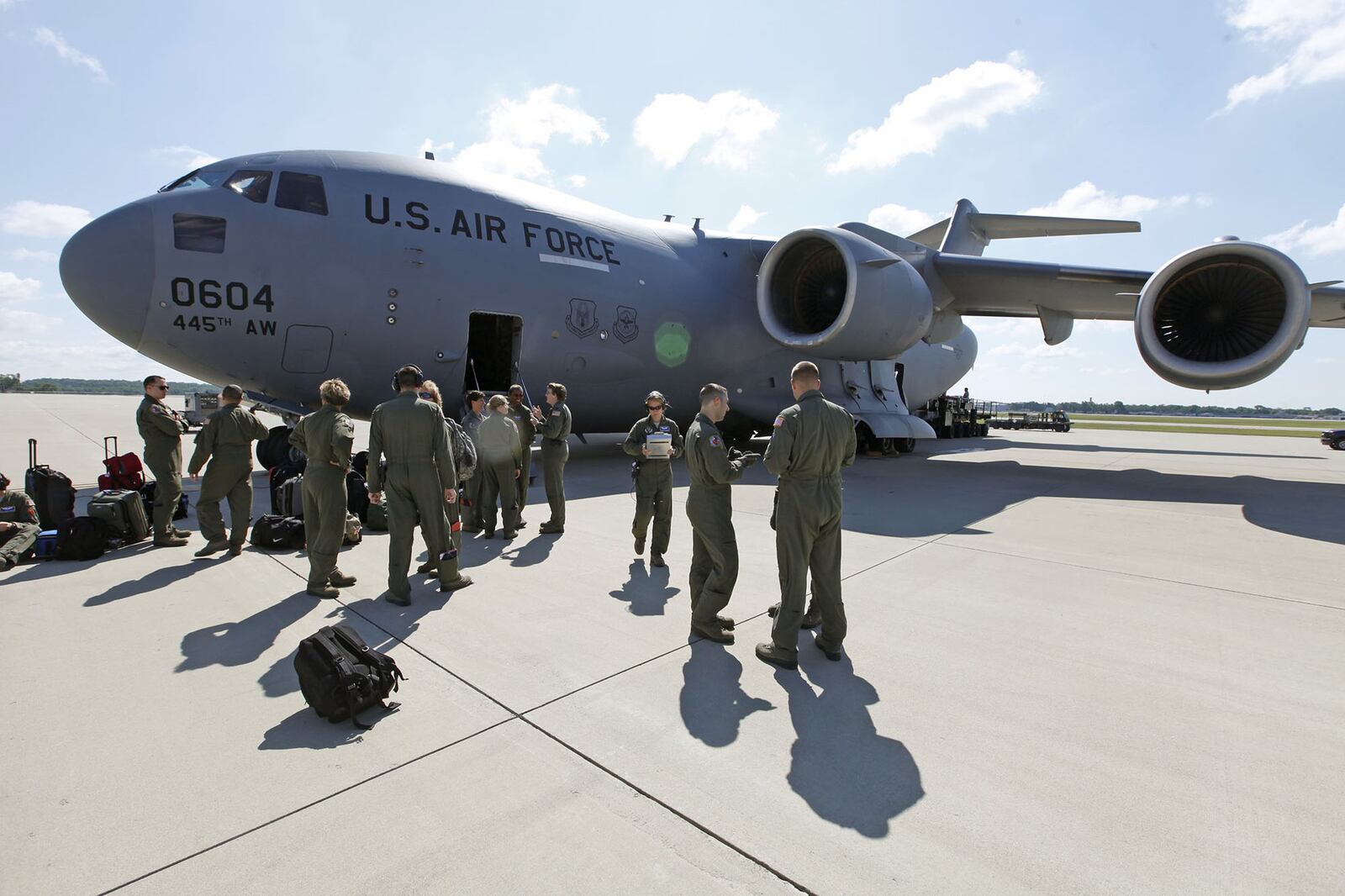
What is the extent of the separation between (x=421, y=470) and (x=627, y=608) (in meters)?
1.69

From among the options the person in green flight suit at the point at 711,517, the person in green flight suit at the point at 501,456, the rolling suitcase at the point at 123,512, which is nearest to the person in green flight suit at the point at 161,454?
the rolling suitcase at the point at 123,512

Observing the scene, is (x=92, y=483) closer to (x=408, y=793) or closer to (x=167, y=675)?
(x=167, y=675)

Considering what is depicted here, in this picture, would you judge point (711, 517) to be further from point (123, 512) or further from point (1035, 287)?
point (1035, 287)

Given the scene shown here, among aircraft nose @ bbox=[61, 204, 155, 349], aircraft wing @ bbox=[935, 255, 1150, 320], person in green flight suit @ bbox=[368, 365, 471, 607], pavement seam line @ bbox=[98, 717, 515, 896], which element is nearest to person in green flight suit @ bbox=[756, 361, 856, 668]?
pavement seam line @ bbox=[98, 717, 515, 896]

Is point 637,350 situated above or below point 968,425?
above

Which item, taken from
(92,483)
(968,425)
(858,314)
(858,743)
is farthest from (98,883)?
(968,425)

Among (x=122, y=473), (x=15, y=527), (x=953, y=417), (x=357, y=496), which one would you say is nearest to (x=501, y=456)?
(x=357, y=496)

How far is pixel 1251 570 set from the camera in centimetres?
513

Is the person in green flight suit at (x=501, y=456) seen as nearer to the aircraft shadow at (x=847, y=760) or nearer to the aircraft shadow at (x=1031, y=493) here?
the aircraft shadow at (x=1031, y=493)

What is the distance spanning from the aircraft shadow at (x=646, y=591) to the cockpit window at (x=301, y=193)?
6.43 meters

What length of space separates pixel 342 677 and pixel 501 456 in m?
3.51

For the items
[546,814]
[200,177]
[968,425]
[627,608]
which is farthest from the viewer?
[968,425]

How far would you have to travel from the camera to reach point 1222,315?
9852 mm

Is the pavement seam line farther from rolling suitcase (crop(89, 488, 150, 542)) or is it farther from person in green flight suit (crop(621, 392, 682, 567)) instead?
rolling suitcase (crop(89, 488, 150, 542))
